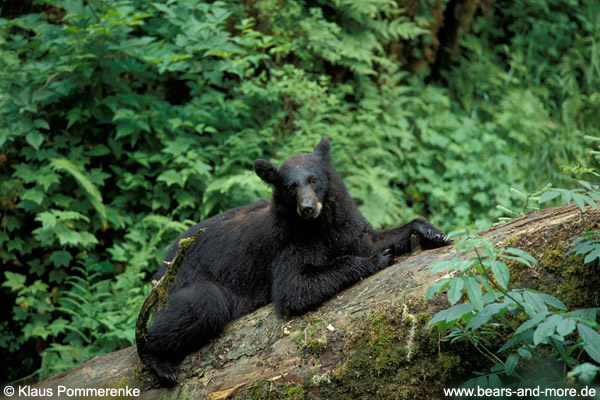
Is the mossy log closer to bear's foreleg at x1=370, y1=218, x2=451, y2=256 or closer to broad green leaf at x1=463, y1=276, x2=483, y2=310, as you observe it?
bear's foreleg at x1=370, y1=218, x2=451, y2=256

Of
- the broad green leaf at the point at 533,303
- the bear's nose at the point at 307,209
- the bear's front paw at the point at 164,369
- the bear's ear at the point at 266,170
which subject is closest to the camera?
the broad green leaf at the point at 533,303

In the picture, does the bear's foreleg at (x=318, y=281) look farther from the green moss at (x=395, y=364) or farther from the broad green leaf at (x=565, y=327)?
the broad green leaf at (x=565, y=327)

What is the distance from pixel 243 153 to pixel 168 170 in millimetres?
1072

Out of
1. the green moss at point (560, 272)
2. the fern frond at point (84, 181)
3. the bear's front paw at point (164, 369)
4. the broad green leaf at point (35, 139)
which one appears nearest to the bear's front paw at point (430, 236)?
the green moss at point (560, 272)

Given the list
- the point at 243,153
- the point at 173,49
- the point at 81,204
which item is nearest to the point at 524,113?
the point at 243,153

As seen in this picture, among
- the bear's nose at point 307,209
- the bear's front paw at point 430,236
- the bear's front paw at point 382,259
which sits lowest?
the bear's front paw at point 382,259

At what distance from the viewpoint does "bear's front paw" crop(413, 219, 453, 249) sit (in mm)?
4125

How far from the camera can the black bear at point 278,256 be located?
4.09m

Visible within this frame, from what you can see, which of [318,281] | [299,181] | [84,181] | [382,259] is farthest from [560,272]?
[84,181]

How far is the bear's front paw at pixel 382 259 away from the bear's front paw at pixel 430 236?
0.95 ft

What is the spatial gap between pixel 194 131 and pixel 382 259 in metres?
4.46

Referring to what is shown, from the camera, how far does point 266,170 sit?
4711 mm

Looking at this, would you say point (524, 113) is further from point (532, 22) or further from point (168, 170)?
point (168, 170)

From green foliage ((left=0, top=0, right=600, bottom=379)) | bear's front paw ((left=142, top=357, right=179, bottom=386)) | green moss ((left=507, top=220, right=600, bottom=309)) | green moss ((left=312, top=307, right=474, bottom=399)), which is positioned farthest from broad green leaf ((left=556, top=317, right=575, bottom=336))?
green foliage ((left=0, top=0, right=600, bottom=379))
